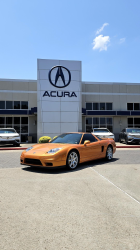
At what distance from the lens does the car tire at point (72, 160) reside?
23.1 feet

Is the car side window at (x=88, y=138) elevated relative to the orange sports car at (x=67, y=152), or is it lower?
elevated

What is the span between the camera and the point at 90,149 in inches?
321

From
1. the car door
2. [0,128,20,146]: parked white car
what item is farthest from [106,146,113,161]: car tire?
[0,128,20,146]: parked white car

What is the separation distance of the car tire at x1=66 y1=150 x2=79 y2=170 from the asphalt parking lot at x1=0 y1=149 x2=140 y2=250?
39.1 inches

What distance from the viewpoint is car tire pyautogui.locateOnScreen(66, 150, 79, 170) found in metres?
7.03

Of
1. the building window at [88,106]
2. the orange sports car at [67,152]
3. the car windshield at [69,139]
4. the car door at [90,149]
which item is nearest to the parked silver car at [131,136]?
the building window at [88,106]

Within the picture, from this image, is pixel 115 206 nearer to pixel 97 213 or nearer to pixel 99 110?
pixel 97 213

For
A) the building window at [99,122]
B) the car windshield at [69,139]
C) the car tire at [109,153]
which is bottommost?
the car tire at [109,153]

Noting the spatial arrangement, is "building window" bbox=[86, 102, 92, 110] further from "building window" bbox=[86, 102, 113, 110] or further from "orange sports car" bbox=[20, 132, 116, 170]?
"orange sports car" bbox=[20, 132, 116, 170]

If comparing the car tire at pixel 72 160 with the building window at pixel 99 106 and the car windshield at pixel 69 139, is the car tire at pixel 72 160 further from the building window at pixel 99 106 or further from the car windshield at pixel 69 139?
the building window at pixel 99 106

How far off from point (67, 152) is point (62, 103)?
1519cm

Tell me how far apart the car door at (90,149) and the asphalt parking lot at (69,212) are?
5.84 ft

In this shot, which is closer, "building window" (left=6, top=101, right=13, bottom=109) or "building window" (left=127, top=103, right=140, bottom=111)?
"building window" (left=6, top=101, right=13, bottom=109)

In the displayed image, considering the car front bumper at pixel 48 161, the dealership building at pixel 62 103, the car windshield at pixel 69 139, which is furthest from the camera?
the dealership building at pixel 62 103
